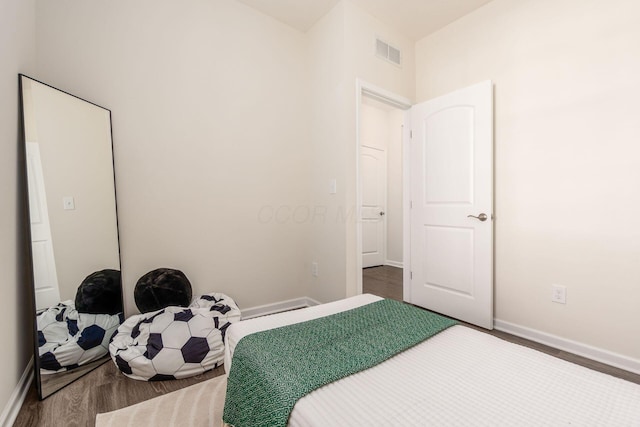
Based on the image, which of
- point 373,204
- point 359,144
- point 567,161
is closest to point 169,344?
point 359,144

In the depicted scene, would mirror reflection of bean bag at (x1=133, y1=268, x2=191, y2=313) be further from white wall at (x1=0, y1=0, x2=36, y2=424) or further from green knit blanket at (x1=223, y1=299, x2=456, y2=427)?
green knit blanket at (x1=223, y1=299, x2=456, y2=427)

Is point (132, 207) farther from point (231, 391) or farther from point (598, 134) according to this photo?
point (598, 134)

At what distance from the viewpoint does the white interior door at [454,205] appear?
8.16 ft

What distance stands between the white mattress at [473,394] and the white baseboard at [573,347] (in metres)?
1.50

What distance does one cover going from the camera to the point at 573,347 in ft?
6.88

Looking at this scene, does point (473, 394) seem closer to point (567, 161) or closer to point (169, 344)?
point (169, 344)

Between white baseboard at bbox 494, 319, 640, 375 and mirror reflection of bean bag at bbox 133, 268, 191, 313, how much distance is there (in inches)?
101

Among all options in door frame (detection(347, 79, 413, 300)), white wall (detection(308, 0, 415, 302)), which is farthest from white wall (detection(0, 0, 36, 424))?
door frame (detection(347, 79, 413, 300))

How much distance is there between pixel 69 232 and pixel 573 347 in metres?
3.39

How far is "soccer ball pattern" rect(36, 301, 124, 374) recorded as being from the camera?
157 centimetres

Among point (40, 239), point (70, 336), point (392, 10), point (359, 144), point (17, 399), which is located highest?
point (392, 10)

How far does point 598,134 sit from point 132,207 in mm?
3267

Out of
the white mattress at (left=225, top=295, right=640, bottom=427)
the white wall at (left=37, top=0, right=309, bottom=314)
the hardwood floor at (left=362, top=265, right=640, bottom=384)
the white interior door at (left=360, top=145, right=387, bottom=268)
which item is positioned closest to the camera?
the white mattress at (left=225, top=295, right=640, bottom=427)

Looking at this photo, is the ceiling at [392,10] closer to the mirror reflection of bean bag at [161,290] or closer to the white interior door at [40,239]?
the white interior door at [40,239]
